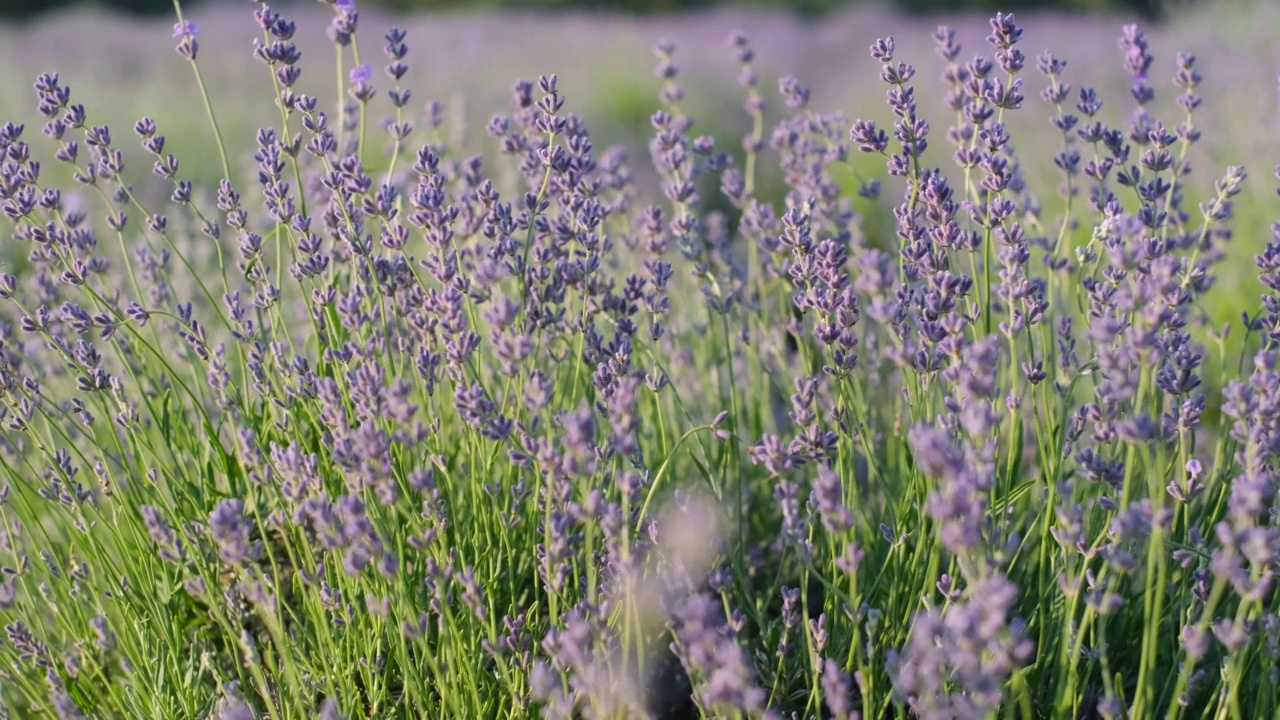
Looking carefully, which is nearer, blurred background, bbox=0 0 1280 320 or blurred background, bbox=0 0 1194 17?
blurred background, bbox=0 0 1280 320

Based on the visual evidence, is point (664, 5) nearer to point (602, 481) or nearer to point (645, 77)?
point (645, 77)

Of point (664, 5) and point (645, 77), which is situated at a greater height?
point (664, 5)

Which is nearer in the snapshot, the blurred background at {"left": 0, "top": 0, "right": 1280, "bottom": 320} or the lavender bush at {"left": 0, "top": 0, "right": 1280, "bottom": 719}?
the lavender bush at {"left": 0, "top": 0, "right": 1280, "bottom": 719}

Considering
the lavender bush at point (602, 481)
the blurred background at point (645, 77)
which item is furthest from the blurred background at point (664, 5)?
the lavender bush at point (602, 481)

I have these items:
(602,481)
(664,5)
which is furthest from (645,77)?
(664,5)

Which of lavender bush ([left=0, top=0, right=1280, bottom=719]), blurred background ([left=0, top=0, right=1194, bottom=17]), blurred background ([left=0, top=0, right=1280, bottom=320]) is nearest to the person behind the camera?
lavender bush ([left=0, top=0, right=1280, bottom=719])

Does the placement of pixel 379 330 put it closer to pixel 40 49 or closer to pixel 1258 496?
pixel 1258 496

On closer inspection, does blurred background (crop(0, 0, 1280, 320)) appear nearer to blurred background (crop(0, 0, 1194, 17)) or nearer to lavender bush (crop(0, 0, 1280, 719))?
A: lavender bush (crop(0, 0, 1280, 719))

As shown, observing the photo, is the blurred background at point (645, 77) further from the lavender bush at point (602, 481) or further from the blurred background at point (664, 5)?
the blurred background at point (664, 5)

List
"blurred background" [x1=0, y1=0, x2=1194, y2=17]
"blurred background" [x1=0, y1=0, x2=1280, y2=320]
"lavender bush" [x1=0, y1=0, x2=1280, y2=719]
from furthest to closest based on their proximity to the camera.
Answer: "blurred background" [x1=0, y1=0, x2=1194, y2=17] < "blurred background" [x1=0, y1=0, x2=1280, y2=320] < "lavender bush" [x1=0, y1=0, x2=1280, y2=719]

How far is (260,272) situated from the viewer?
1.72 m

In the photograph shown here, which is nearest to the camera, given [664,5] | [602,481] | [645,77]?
[602,481]

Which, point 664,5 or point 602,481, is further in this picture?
point 664,5

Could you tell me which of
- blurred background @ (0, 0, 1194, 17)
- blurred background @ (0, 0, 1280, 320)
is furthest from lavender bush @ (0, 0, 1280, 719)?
blurred background @ (0, 0, 1194, 17)
